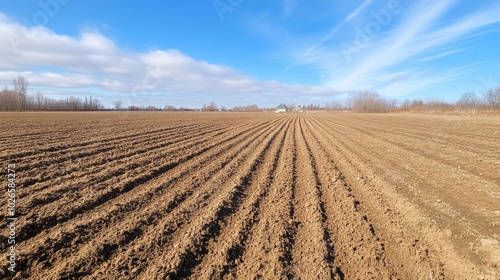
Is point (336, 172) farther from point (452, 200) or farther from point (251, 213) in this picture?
point (251, 213)

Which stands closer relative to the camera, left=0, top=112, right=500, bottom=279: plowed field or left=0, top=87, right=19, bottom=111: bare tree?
left=0, top=112, right=500, bottom=279: plowed field

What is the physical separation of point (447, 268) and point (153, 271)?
429 cm

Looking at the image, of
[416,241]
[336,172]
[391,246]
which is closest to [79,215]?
[391,246]

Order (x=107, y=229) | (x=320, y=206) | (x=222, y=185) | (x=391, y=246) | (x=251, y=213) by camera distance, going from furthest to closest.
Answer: (x=222, y=185) → (x=320, y=206) → (x=251, y=213) → (x=107, y=229) → (x=391, y=246)

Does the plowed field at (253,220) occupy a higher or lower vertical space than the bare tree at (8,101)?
lower

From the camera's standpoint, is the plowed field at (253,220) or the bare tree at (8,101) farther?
the bare tree at (8,101)

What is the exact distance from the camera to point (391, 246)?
3949mm

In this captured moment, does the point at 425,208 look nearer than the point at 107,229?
No

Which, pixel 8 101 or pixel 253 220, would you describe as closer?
pixel 253 220

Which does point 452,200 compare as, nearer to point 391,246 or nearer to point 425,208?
point 425,208

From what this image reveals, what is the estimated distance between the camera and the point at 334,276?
3.21 meters

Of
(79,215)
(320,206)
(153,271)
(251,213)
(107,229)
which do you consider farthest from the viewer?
(320,206)

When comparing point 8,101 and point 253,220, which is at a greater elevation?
point 8,101

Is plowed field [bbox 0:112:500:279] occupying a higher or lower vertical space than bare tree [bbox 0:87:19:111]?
lower
